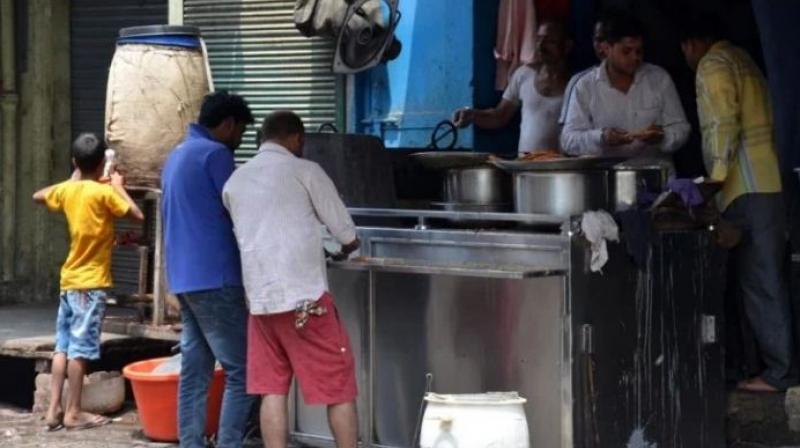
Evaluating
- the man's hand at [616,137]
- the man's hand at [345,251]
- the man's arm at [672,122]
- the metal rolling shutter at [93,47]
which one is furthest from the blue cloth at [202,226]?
the metal rolling shutter at [93,47]

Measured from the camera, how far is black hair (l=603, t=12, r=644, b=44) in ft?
24.8

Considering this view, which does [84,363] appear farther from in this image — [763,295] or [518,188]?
[763,295]

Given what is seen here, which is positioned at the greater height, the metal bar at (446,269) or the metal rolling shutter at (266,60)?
the metal rolling shutter at (266,60)

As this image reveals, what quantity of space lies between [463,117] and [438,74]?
71cm

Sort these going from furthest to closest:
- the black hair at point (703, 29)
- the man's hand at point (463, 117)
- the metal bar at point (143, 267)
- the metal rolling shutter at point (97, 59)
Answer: the metal rolling shutter at point (97, 59)
the metal bar at point (143, 267)
the man's hand at point (463, 117)
the black hair at point (703, 29)

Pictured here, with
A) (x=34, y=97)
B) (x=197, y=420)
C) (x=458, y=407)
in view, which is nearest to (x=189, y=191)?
(x=197, y=420)

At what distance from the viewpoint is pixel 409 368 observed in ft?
23.4

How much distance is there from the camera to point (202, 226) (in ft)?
23.3

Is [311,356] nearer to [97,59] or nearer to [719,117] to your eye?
[719,117]

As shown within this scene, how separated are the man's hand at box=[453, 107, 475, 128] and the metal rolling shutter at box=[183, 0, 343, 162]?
3.85 ft

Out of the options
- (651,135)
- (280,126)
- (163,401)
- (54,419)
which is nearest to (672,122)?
(651,135)

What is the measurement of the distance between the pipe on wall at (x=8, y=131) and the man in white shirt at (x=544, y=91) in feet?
13.3

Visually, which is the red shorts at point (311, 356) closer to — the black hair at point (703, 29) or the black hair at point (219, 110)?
the black hair at point (219, 110)

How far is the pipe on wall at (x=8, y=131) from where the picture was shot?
11188 mm
